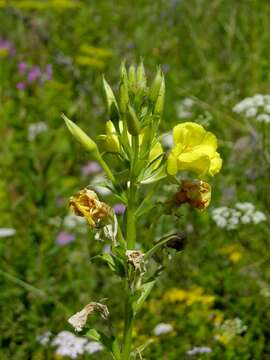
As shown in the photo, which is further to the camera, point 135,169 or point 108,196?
point 108,196

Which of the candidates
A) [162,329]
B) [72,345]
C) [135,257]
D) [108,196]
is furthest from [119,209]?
[135,257]

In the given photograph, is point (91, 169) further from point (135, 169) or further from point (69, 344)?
point (135, 169)

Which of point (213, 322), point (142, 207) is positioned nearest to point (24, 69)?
point (213, 322)

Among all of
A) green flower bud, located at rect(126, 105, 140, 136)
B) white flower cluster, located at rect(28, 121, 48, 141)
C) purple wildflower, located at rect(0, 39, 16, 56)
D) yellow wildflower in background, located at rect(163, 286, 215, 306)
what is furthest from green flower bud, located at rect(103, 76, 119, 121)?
purple wildflower, located at rect(0, 39, 16, 56)

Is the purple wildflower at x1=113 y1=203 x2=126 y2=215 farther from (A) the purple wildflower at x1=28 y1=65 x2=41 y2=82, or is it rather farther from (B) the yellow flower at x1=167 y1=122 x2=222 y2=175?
(B) the yellow flower at x1=167 y1=122 x2=222 y2=175

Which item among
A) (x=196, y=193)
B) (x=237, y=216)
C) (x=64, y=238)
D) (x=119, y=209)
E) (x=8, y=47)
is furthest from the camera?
(x=8, y=47)

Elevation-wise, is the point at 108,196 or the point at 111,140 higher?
the point at 111,140

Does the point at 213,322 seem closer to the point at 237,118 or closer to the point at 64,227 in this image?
the point at 64,227
